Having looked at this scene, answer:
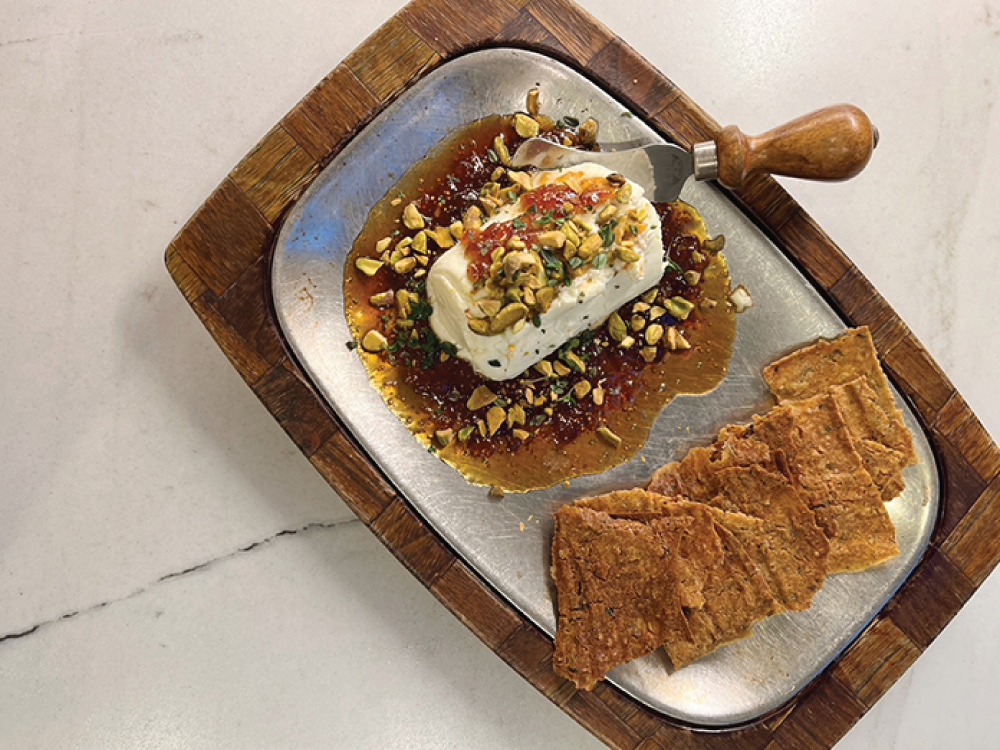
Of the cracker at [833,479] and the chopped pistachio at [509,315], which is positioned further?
the cracker at [833,479]

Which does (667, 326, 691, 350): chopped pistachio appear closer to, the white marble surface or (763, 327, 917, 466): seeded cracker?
(763, 327, 917, 466): seeded cracker

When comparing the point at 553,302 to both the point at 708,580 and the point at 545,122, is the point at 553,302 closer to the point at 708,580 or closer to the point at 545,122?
the point at 545,122

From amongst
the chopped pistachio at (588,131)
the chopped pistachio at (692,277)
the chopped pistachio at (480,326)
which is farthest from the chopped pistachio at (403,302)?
the chopped pistachio at (692,277)

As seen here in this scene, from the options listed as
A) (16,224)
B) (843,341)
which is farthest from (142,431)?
(843,341)

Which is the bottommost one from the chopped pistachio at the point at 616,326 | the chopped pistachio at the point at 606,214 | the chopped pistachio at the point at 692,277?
the chopped pistachio at the point at 616,326

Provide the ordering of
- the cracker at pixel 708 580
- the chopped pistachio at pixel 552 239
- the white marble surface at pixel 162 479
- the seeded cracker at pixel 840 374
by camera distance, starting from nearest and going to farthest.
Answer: the chopped pistachio at pixel 552 239 < the cracker at pixel 708 580 < the seeded cracker at pixel 840 374 < the white marble surface at pixel 162 479

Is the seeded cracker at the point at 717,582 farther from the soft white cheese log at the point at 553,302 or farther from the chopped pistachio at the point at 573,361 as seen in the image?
the soft white cheese log at the point at 553,302

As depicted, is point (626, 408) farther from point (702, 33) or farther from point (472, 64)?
point (702, 33)
